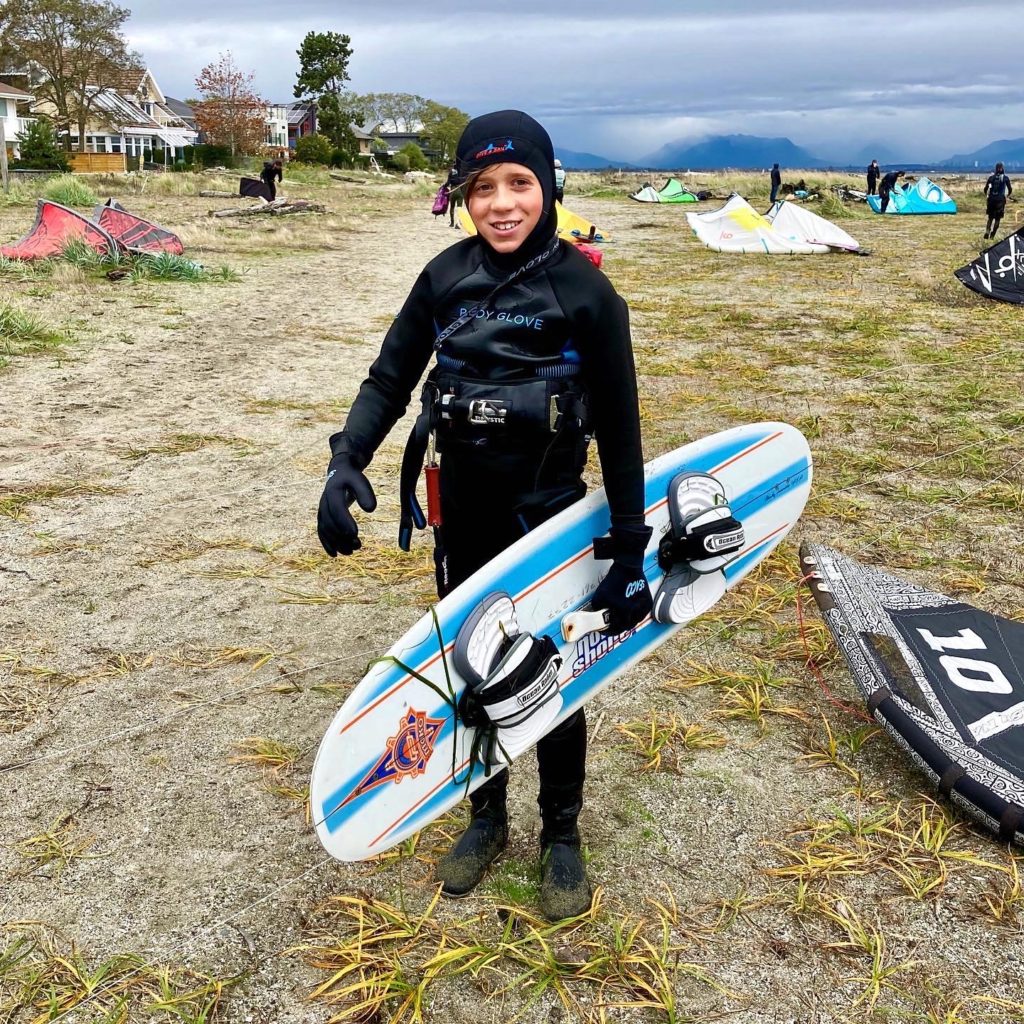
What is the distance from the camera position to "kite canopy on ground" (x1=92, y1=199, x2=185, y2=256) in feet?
40.9

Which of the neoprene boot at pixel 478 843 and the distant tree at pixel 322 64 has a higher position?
the distant tree at pixel 322 64

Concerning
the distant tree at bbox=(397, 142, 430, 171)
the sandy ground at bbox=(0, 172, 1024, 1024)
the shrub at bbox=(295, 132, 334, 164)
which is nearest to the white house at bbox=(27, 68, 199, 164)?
the shrub at bbox=(295, 132, 334, 164)

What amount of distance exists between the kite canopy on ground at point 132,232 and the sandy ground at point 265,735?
6.08 m

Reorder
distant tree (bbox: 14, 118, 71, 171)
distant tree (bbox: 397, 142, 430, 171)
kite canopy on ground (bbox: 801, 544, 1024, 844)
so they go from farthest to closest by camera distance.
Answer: distant tree (bbox: 397, 142, 430, 171) → distant tree (bbox: 14, 118, 71, 171) → kite canopy on ground (bbox: 801, 544, 1024, 844)

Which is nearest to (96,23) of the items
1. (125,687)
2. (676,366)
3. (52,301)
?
(52,301)

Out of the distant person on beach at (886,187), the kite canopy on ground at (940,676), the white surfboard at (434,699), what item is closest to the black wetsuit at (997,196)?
the distant person on beach at (886,187)

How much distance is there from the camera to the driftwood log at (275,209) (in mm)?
20094

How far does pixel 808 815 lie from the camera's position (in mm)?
2646

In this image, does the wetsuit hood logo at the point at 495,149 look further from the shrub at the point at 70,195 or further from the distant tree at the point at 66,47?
the distant tree at the point at 66,47

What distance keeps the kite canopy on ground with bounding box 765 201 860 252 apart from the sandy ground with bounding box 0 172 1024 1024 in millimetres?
11262

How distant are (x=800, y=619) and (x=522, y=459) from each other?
196cm

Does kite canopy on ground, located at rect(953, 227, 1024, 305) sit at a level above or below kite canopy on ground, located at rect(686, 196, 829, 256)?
below

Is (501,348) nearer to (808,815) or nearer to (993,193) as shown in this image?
(808,815)

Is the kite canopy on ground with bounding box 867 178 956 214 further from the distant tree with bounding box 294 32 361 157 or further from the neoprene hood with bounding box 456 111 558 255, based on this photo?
the distant tree with bounding box 294 32 361 157
